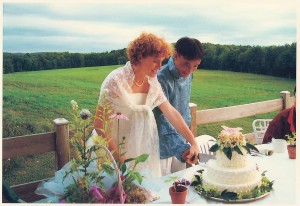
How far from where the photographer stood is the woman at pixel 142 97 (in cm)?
214

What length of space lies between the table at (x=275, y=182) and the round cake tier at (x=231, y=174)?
10cm

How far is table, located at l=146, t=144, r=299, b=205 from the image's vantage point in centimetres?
179

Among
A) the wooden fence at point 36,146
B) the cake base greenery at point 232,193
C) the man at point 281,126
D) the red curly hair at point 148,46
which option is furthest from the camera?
the man at point 281,126

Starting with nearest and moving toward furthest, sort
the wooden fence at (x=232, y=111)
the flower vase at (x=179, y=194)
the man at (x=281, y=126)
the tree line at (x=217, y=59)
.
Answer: the flower vase at (x=179, y=194) < the man at (x=281, y=126) < the wooden fence at (x=232, y=111) < the tree line at (x=217, y=59)

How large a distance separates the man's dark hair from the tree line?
1643 millimetres

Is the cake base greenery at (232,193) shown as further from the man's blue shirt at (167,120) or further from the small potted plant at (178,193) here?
the man's blue shirt at (167,120)

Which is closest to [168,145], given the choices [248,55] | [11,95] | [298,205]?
[298,205]

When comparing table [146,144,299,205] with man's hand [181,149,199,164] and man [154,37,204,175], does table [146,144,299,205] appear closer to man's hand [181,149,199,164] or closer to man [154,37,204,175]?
man's hand [181,149,199,164]

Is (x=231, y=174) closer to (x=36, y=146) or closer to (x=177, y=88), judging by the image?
(x=177, y=88)

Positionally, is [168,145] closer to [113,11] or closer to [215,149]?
[215,149]

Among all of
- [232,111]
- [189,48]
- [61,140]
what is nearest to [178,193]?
[189,48]

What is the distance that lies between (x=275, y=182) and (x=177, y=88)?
85 cm

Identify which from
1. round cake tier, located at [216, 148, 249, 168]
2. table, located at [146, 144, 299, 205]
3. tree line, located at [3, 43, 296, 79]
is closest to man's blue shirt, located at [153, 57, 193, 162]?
table, located at [146, 144, 299, 205]

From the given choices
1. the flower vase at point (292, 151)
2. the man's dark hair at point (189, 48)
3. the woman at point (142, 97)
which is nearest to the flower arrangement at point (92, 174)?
the woman at point (142, 97)
